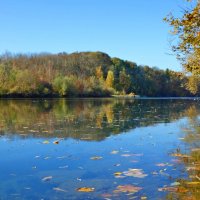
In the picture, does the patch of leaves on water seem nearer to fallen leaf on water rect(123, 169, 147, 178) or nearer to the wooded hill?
fallen leaf on water rect(123, 169, 147, 178)

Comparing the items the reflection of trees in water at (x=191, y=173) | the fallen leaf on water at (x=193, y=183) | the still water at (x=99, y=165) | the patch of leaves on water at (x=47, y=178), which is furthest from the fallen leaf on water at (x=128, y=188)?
the patch of leaves on water at (x=47, y=178)

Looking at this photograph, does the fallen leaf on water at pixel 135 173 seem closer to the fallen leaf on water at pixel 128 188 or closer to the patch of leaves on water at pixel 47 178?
the fallen leaf on water at pixel 128 188

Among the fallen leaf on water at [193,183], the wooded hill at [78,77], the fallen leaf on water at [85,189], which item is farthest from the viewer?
the wooded hill at [78,77]

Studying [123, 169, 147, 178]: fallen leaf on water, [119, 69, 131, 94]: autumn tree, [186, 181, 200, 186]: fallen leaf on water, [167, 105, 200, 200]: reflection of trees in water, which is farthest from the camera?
[119, 69, 131, 94]: autumn tree

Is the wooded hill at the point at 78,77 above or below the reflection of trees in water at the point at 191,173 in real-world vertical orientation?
above

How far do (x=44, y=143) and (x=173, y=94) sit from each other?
448 feet

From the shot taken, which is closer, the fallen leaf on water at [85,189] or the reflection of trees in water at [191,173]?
the reflection of trees in water at [191,173]

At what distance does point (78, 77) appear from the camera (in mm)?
107500

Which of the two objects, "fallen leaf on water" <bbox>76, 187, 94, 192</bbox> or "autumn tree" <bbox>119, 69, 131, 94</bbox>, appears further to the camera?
"autumn tree" <bbox>119, 69, 131, 94</bbox>

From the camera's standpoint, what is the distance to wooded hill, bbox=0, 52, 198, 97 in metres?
83.6

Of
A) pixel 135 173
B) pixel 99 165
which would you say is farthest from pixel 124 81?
pixel 135 173

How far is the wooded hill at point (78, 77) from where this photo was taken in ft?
274

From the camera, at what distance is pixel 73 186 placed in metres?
8.08

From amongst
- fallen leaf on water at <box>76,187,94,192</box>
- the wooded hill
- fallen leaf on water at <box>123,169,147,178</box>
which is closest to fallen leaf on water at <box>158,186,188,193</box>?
fallen leaf on water at <box>123,169,147,178</box>
